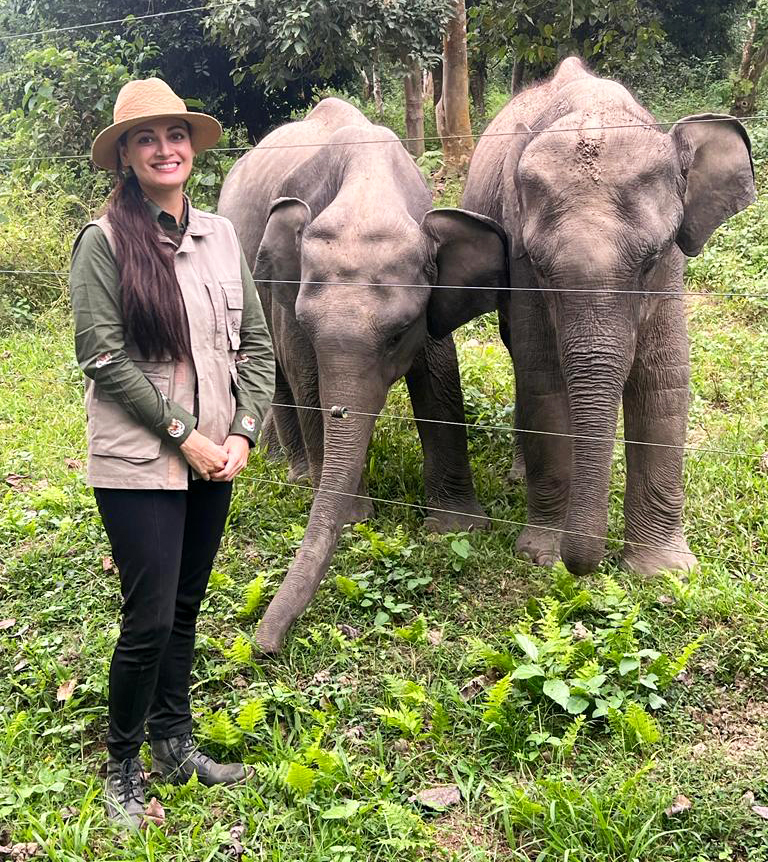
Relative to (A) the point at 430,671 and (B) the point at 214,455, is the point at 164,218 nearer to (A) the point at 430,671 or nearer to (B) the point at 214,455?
(B) the point at 214,455

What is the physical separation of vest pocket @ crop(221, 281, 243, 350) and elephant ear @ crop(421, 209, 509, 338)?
1564 mm

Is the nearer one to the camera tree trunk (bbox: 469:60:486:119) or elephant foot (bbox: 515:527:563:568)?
elephant foot (bbox: 515:527:563:568)

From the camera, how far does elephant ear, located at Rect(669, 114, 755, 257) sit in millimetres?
4250

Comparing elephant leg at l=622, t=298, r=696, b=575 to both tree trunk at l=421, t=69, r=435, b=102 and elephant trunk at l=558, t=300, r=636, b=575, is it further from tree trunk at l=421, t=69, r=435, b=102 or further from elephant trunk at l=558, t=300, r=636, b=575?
tree trunk at l=421, t=69, r=435, b=102

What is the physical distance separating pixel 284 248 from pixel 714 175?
6.84 ft

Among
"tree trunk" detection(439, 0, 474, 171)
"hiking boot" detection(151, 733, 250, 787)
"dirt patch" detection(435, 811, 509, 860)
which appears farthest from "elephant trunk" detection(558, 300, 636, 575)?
"tree trunk" detection(439, 0, 474, 171)

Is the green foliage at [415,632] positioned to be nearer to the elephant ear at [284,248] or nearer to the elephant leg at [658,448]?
the elephant leg at [658,448]

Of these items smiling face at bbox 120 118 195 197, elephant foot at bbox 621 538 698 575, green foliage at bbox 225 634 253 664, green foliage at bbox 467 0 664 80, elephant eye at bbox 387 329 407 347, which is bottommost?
elephant foot at bbox 621 538 698 575

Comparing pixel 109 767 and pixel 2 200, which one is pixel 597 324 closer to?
pixel 109 767

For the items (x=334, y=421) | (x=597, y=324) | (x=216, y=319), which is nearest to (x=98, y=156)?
(x=216, y=319)

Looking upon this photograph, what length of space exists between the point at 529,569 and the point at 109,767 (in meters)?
2.24

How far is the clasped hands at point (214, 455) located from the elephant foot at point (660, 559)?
233 cm

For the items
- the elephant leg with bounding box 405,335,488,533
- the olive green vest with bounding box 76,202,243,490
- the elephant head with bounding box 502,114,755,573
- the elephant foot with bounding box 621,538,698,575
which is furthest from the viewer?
the elephant leg with bounding box 405,335,488,533

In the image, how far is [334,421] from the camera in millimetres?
4422
